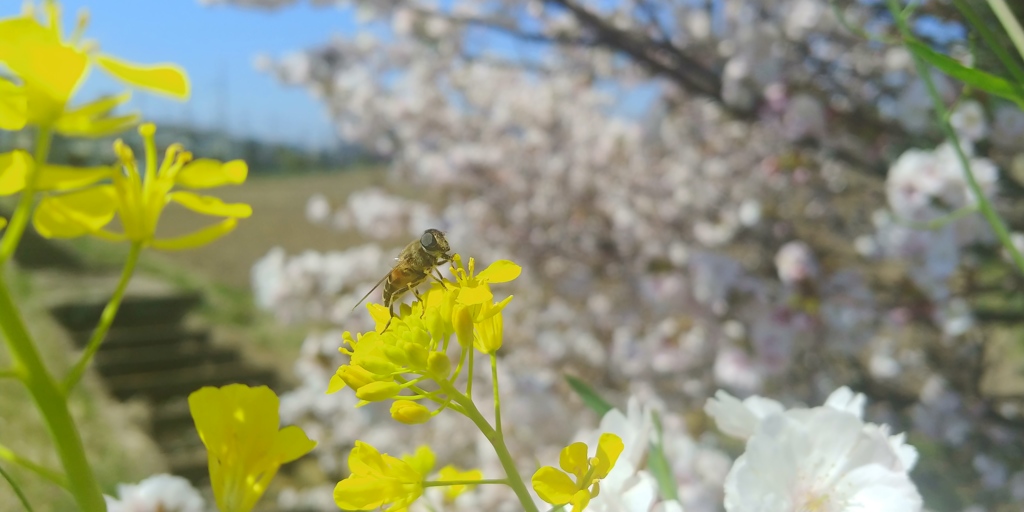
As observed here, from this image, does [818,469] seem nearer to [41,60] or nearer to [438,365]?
[438,365]

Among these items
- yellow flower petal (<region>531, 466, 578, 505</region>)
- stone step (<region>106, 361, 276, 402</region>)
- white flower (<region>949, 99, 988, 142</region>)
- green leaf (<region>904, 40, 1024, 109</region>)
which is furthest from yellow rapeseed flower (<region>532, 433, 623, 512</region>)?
stone step (<region>106, 361, 276, 402</region>)

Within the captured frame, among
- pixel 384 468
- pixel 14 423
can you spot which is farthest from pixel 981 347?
pixel 14 423

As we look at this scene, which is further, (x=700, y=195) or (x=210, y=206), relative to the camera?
(x=700, y=195)

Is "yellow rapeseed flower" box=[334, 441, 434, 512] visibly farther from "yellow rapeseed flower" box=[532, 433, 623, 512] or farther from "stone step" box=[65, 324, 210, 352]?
"stone step" box=[65, 324, 210, 352]

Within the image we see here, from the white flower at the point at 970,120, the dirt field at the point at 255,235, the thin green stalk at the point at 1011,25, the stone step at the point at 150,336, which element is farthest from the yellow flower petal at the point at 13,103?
the dirt field at the point at 255,235

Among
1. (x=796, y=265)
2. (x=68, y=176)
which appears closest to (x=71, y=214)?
(x=68, y=176)
